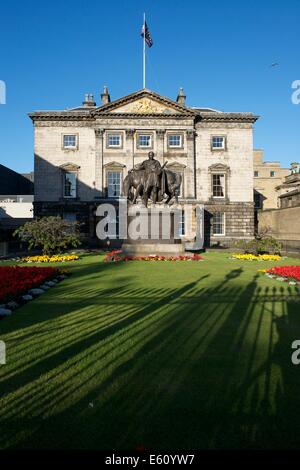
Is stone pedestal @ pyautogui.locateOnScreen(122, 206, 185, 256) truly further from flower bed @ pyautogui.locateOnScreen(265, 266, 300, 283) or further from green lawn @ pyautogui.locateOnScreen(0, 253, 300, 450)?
green lawn @ pyautogui.locateOnScreen(0, 253, 300, 450)

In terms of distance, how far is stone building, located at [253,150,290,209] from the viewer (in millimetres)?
67500

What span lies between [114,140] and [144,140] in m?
3.59

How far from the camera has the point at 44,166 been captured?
38438mm

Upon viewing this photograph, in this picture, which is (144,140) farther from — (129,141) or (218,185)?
(218,185)

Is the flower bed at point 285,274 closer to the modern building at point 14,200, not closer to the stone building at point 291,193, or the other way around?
the stone building at point 291,193

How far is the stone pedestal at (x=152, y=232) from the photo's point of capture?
795 inches

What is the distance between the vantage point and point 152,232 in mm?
20734

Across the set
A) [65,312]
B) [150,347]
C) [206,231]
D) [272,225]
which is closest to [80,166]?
[206,231]

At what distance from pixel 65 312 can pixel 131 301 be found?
1.80 m

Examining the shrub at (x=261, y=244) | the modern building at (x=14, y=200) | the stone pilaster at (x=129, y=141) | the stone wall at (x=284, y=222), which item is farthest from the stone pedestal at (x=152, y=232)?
the modern building at (x=14, y=200)

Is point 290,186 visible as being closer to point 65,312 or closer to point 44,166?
point 44,166

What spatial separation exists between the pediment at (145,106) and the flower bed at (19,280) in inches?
1154

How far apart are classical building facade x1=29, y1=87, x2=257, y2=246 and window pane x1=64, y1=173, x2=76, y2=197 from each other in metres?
0.01

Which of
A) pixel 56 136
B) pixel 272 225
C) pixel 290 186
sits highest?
pixel 56 136
